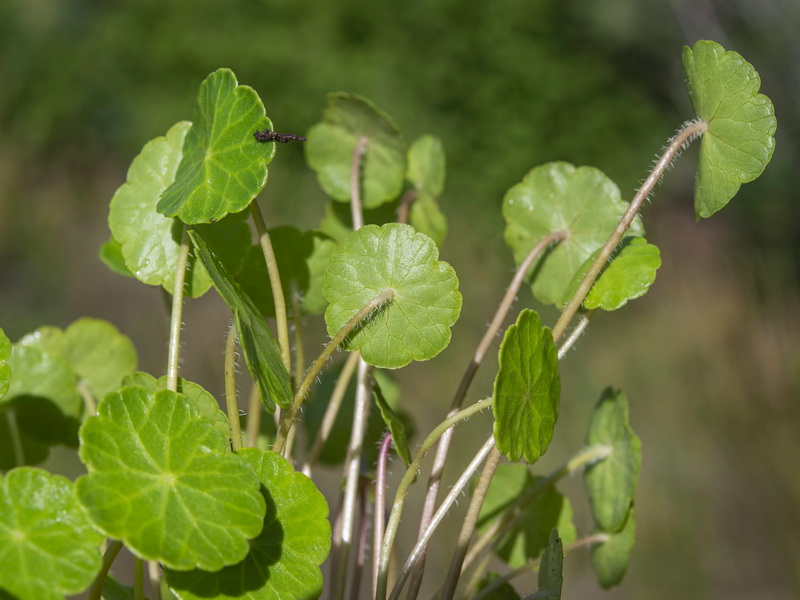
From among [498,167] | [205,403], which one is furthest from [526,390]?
[498,167]

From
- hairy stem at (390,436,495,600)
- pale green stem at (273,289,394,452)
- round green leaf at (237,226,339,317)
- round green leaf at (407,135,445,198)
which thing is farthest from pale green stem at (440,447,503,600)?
round green leaf at (407,135,445,198)

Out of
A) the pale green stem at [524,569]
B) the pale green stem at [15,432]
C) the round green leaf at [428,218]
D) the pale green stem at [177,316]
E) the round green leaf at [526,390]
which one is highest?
the round green leaf at [428,218]

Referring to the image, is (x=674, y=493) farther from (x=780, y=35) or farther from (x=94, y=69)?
(x=94, y=69)

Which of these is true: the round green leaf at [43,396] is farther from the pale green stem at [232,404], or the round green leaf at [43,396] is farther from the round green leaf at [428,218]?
the round green leaf at [428,218]

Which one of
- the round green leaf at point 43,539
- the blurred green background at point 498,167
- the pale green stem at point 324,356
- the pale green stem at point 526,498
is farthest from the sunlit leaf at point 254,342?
the blurred green background at point 498,167

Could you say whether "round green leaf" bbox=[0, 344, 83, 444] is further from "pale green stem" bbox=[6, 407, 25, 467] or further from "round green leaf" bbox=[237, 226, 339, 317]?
A: "round green leaf" bbox=[237, 226, 339, 317]

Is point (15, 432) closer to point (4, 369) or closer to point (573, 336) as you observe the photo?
point (4, 369)

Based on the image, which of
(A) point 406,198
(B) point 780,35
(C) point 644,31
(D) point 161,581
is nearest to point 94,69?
(C) point 644,31
